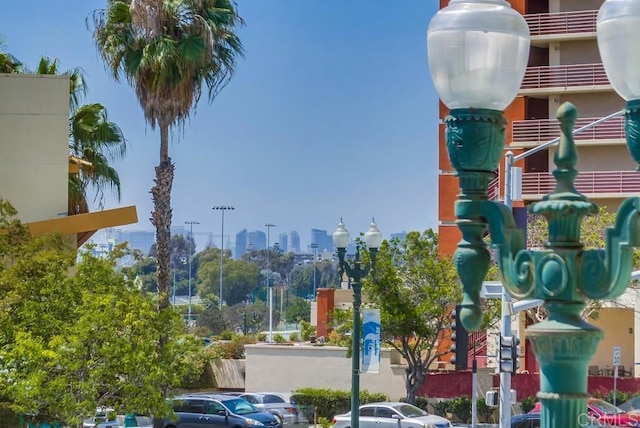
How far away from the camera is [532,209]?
554cm

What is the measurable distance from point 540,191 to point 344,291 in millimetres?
45710

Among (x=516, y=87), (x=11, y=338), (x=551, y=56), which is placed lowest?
(x=11, y=338)

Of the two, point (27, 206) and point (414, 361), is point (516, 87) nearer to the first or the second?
point (27, 206)

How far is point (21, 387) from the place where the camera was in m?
26.2

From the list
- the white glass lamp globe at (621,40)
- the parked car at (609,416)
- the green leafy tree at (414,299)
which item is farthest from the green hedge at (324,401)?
the white glass lamp globe at (621,40)

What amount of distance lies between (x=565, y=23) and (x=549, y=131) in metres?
5.18

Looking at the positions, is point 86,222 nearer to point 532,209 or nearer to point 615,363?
point 615,363

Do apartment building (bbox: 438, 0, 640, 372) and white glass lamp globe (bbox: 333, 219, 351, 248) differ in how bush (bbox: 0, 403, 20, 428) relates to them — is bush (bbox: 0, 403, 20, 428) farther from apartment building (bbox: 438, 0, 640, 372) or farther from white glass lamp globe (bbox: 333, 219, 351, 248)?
apartment building (bbox: 438, 0, 640, 372)

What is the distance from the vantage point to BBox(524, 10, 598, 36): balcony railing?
192 ft

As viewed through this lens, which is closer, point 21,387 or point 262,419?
point 21,387

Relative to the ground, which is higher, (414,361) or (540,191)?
(540,191)

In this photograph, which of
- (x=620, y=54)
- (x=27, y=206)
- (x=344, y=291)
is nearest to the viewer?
(x=620, y=54)

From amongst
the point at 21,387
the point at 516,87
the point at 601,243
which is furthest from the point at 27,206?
the point at 516,87
